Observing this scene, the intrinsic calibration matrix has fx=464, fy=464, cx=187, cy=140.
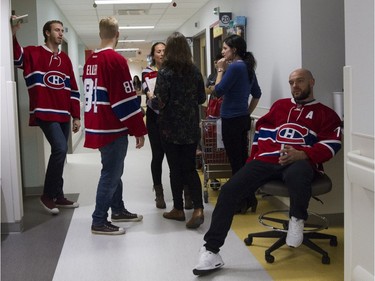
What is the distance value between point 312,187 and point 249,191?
40 cm

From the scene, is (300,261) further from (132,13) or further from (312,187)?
(132,13)

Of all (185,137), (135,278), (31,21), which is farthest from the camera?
(31,21)

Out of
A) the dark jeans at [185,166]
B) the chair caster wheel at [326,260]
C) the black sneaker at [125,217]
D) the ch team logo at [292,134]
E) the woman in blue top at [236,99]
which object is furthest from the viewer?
the black sneaker at [125,217]

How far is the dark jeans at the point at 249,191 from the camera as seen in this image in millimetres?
2795

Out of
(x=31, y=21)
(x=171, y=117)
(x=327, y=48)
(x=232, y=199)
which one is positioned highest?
(x=31, y=21)

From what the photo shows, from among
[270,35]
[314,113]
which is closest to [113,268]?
[314,113]

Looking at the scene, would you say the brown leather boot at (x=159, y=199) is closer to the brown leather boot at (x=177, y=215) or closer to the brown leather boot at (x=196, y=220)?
the brown leather boot at (x=177, y=215)

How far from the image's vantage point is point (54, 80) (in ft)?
13.9

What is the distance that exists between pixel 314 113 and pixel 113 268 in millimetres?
1654

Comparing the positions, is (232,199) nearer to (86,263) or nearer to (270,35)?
(86,263)

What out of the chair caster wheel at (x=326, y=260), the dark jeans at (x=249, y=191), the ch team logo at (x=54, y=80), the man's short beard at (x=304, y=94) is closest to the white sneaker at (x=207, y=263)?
the dark jeans at (x=249, y=191)

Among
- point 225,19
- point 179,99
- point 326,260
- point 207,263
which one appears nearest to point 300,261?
point 326,260

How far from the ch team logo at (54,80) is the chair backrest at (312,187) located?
2.22 metres

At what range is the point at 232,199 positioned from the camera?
286cm
